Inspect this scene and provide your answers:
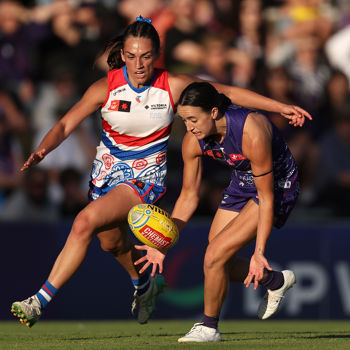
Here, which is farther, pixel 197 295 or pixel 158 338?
pixel 197 295

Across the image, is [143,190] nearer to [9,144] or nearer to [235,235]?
[235,235]

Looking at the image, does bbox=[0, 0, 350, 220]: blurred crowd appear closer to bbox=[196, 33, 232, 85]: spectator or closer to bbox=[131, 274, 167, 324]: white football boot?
bbox=[196, 33, 232, 85]: spectator

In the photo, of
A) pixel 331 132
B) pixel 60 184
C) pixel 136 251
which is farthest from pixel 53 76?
pixel 136 251

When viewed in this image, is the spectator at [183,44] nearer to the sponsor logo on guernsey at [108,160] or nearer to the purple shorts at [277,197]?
the sponsor logo on guernsey at [108,160]

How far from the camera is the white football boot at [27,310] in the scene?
24.3 ft

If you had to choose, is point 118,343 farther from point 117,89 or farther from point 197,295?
point 197,295

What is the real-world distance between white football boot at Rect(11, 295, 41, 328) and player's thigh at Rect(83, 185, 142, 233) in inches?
31.4

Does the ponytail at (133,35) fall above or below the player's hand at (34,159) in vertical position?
above

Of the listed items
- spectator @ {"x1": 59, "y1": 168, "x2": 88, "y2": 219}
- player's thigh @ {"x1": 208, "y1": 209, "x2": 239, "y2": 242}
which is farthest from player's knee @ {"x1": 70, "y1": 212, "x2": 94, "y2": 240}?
spectator @ {"x1": 59, "y1": 168, "x2": 88, "y2": 219}

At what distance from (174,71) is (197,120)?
7013 millimetres

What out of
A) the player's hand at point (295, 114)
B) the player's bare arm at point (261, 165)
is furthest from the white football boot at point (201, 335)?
the player's hand at point (295, 114)

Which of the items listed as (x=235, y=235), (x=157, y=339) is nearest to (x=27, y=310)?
(x=157, y=339)

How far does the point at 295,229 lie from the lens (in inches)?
484

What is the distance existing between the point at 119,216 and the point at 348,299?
5.42 meters
